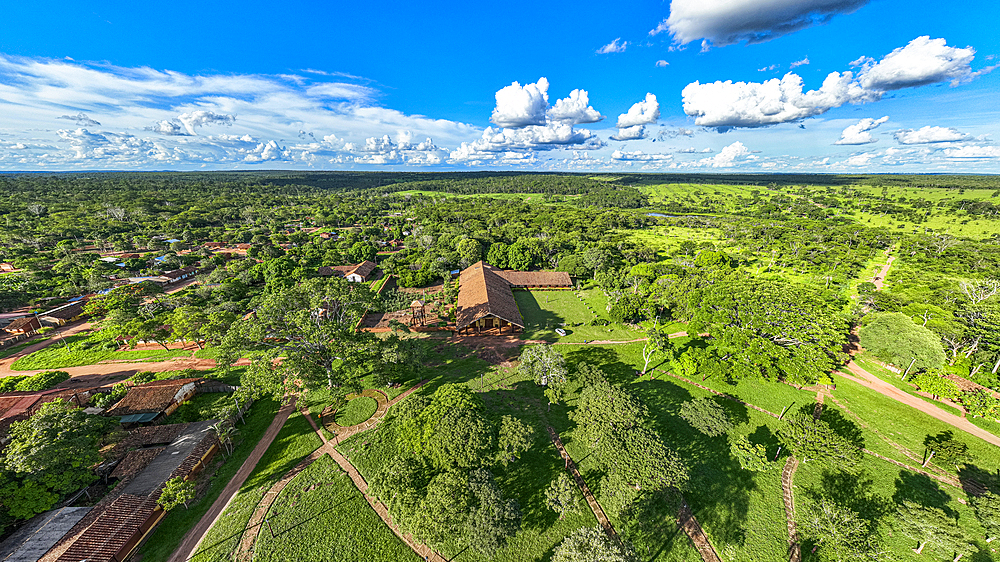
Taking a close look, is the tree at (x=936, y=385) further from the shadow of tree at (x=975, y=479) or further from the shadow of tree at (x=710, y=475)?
the shadow of tree at (x=710, y=475)

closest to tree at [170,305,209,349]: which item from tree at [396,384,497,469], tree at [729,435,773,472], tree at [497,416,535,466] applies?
tree at [396,384,497,469]

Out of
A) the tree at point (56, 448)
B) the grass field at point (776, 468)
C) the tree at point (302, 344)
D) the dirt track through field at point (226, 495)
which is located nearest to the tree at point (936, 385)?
the grass field at point (776, 468)

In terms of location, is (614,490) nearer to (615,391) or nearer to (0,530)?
(615,391)

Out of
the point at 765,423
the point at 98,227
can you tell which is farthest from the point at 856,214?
the point at 98,227

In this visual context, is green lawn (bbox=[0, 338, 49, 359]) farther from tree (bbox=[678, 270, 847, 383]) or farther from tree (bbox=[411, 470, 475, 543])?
tree (bbox=[678, 270, 847, 383])

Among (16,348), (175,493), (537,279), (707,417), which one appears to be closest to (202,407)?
(175,493)
